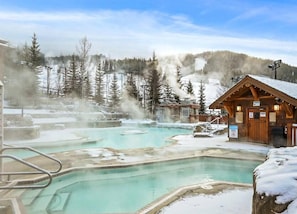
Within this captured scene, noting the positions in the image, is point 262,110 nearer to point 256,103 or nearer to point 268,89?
point 256,103

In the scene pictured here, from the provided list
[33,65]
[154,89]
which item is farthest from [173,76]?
[33,65]

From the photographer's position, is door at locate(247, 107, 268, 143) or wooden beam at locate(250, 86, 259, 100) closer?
wooden beam at locate(250, 86, 259, 100)

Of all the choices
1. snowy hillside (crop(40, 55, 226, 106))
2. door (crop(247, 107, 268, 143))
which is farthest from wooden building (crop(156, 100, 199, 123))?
door (crop(247, 107, 268, 143))

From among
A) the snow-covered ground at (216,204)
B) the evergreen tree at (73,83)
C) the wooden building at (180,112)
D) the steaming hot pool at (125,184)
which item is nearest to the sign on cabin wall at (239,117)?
the steaming hot pool at (125,184)

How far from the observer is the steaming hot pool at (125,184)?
499 cm

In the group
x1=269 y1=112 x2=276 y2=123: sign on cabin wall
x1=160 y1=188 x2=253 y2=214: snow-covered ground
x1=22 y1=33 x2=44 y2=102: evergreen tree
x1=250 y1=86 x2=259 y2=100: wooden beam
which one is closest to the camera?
x1=160 y1=188 x2=253 y2=214: snow-covered ground

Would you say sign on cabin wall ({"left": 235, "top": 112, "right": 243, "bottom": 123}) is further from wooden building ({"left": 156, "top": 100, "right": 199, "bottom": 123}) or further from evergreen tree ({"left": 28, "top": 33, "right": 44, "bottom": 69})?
evergreen tree ({"left": 28, "top": 33, "right": 44, "bottom": 69})

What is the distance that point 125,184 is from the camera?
21.2 ft

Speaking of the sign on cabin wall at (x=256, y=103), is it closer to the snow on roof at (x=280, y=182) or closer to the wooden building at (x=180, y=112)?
the snow on roof at (x=280, y=182)

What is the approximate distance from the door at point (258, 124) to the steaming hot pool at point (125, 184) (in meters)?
3.51

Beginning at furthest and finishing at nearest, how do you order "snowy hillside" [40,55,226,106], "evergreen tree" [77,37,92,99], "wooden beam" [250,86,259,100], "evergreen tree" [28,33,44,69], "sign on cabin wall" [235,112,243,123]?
"snowy hillside" [40,55,226,106] → "evergreen tree" [77,37,92,99] → "evergreen tree" [28,33,44,69] → "sign on cabin wall" [235,112,243,123] → "wooden beam" [250,86,259,100]

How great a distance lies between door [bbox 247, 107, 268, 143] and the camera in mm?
11156

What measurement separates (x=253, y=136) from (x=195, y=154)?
12.7ft

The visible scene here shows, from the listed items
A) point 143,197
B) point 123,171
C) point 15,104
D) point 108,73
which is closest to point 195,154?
point 123,171
